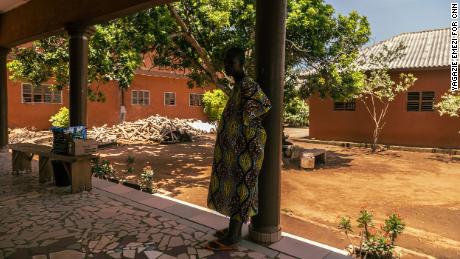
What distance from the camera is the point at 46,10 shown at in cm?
619

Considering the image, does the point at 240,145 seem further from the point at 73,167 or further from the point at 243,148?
the point at 73,167

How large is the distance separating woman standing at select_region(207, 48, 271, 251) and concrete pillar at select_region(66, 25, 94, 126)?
3861 mm

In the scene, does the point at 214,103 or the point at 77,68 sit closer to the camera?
the point at 77,68

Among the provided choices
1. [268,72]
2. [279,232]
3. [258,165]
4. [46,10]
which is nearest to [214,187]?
[258,165]

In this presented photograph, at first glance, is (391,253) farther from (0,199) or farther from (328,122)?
(328,122)

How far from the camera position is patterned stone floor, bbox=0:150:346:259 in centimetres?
299

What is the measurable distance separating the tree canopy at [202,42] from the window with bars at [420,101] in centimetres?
539

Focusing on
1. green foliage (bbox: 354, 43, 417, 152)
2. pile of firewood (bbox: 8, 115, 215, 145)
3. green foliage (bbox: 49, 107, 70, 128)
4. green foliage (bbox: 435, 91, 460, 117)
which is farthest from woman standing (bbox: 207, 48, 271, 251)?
green foliage (bbox: 49, 107, 70, 128)

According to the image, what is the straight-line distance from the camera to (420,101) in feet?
43.7

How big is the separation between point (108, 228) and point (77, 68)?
3406 mm

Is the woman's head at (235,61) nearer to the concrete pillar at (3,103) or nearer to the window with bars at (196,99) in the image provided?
the concrete pillar at (3,103)

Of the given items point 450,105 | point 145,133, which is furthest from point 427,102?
point 145,133

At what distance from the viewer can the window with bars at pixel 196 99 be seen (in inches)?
856

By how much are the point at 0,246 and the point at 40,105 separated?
13.3 metres
